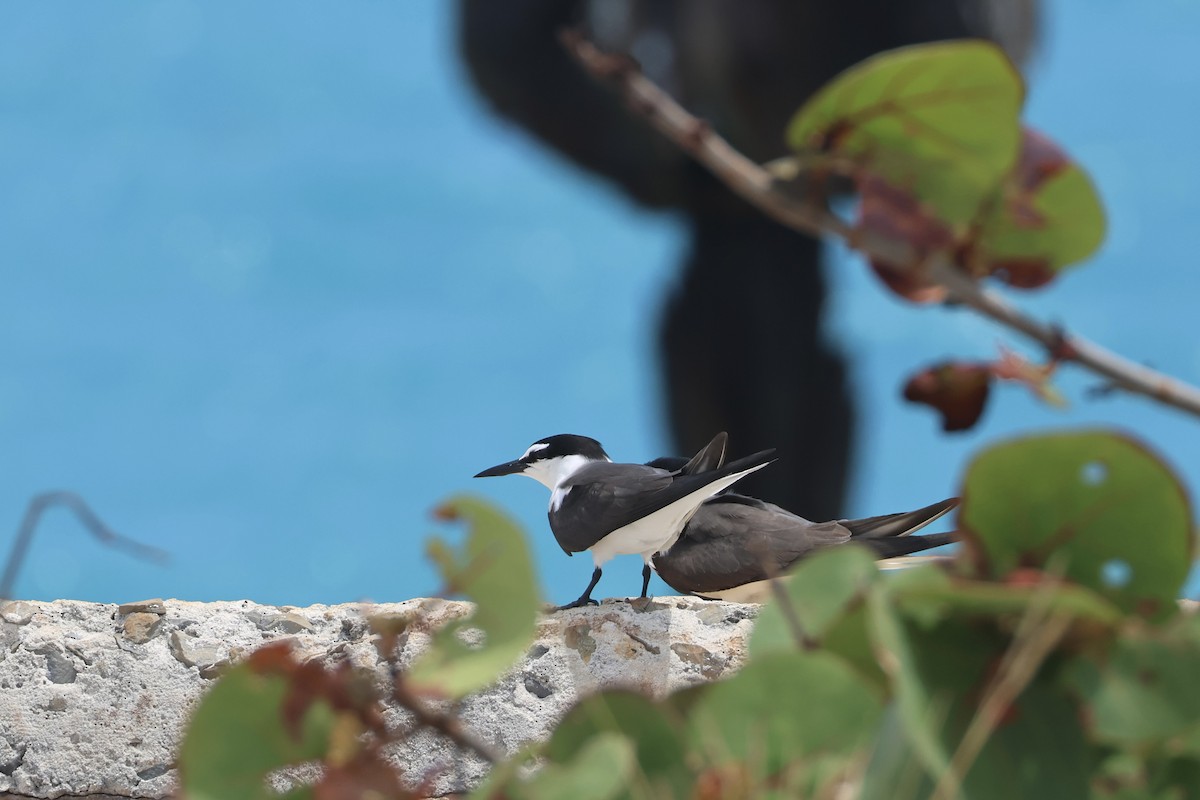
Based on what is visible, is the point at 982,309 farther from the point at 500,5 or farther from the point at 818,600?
the point at 500,5

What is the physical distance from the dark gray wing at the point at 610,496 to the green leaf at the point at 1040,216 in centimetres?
133

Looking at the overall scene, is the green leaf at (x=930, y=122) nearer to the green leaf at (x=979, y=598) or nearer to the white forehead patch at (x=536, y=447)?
the green leaf at (x=979, y=598)

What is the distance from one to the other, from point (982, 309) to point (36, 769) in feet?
4.29

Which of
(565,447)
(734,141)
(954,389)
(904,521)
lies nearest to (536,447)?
(565,447)

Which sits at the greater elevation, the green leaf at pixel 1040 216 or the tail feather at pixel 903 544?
the tail feather at pixel 903 544

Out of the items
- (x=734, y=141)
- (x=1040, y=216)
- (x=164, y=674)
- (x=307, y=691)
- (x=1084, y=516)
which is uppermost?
(x=734, y=141)

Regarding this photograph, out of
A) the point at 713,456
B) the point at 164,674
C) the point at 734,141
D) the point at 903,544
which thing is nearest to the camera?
the point at 164,674

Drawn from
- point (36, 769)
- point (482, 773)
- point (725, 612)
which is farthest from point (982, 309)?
point (36, 769)

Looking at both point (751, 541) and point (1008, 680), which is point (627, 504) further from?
point (1008, 680)

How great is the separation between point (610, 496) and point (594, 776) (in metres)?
1.57

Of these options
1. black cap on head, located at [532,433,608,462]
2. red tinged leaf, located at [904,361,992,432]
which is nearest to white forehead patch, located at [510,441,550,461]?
black cap on head, located at [532,433,608,462]

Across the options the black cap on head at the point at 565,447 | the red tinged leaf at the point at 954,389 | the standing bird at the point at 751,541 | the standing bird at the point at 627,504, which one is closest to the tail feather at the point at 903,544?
the standing bird at the point at 751,541

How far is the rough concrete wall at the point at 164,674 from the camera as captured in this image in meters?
1.40

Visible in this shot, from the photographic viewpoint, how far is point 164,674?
1.42 m
